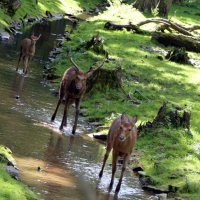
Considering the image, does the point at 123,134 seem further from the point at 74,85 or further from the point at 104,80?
the point at 104,80

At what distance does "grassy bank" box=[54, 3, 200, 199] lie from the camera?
17500mm

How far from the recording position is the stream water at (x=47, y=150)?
1458 centimetres

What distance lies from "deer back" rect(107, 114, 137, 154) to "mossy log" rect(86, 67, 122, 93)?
1040cm

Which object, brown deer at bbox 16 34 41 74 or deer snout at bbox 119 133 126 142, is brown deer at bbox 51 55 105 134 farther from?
brown deer at bbox 16 34 41 74

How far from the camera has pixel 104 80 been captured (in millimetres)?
26359

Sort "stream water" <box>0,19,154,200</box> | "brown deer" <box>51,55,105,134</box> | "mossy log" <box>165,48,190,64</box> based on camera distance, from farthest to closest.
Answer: "mossy log" <box>165,48,190,64</box>
"brown deer" <box>51,55,105,134</box>
"stream water" <box>0,19,154,200</box>

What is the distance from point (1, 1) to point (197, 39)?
1577 centimetres

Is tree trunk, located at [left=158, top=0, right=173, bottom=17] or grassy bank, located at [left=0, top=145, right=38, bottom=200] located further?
tree trunk, located at [left=158, top=0, right=173, bottom=17]

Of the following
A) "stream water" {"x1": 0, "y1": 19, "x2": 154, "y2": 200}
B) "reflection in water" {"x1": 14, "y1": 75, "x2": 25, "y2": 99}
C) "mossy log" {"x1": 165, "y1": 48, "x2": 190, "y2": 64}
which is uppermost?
"mossy log" {"x1": 165, "y1": 48, "x2": 190, "y2": 64}

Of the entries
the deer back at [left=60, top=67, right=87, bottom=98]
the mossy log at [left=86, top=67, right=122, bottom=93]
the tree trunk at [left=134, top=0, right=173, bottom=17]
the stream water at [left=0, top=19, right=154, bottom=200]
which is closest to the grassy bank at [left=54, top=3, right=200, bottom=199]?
the mossy log at [left=86, top=67, right=122, bottom=93]

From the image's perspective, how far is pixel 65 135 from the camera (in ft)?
64.4

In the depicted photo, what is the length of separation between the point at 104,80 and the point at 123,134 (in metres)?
11.5

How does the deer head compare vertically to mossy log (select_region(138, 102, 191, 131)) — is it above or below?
above

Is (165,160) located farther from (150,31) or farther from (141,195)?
(150,31)
